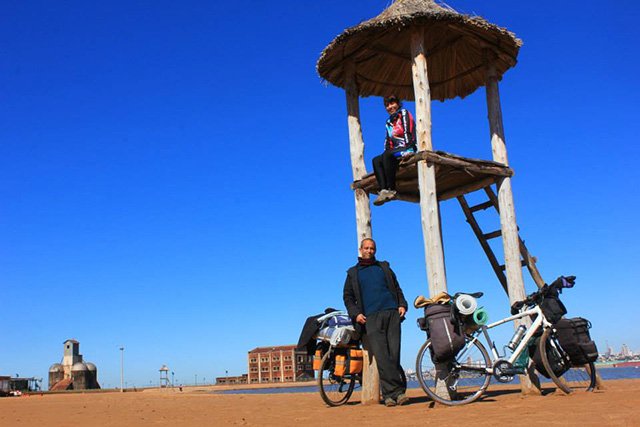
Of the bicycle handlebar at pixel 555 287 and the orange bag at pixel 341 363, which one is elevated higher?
the bicycle handlebar at pixel 555 287

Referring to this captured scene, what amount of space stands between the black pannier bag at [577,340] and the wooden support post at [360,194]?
2502mm

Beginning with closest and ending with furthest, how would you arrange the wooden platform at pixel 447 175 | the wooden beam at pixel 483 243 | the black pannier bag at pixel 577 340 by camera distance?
the black pannier bag at pixel 577 340, the wooden platform at pixel 447 175, the wooden beam at pixel 483 243

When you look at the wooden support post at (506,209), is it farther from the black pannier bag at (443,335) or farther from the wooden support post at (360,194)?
the wooden support post at (360,194)

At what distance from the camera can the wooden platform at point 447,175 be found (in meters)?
8.62

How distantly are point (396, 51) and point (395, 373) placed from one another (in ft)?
21.1

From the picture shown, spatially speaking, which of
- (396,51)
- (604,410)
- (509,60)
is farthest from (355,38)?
(604,410)

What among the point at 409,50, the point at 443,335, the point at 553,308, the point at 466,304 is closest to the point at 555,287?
the point at 553,308

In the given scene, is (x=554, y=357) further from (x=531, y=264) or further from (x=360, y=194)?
(x=360, y=194)

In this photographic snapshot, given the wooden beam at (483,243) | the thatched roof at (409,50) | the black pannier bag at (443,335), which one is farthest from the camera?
the wooden beam at (483,243)

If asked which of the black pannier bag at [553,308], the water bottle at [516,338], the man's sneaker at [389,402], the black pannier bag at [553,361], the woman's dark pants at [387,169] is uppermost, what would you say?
the woman's dark pants at [387,169]

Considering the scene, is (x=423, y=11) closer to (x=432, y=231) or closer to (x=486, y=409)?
(x=432, y=231)

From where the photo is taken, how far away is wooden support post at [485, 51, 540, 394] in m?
8.72

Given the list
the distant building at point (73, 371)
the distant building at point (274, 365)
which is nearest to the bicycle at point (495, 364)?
the distant building at point (73, 371)

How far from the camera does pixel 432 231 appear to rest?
26.6ft
